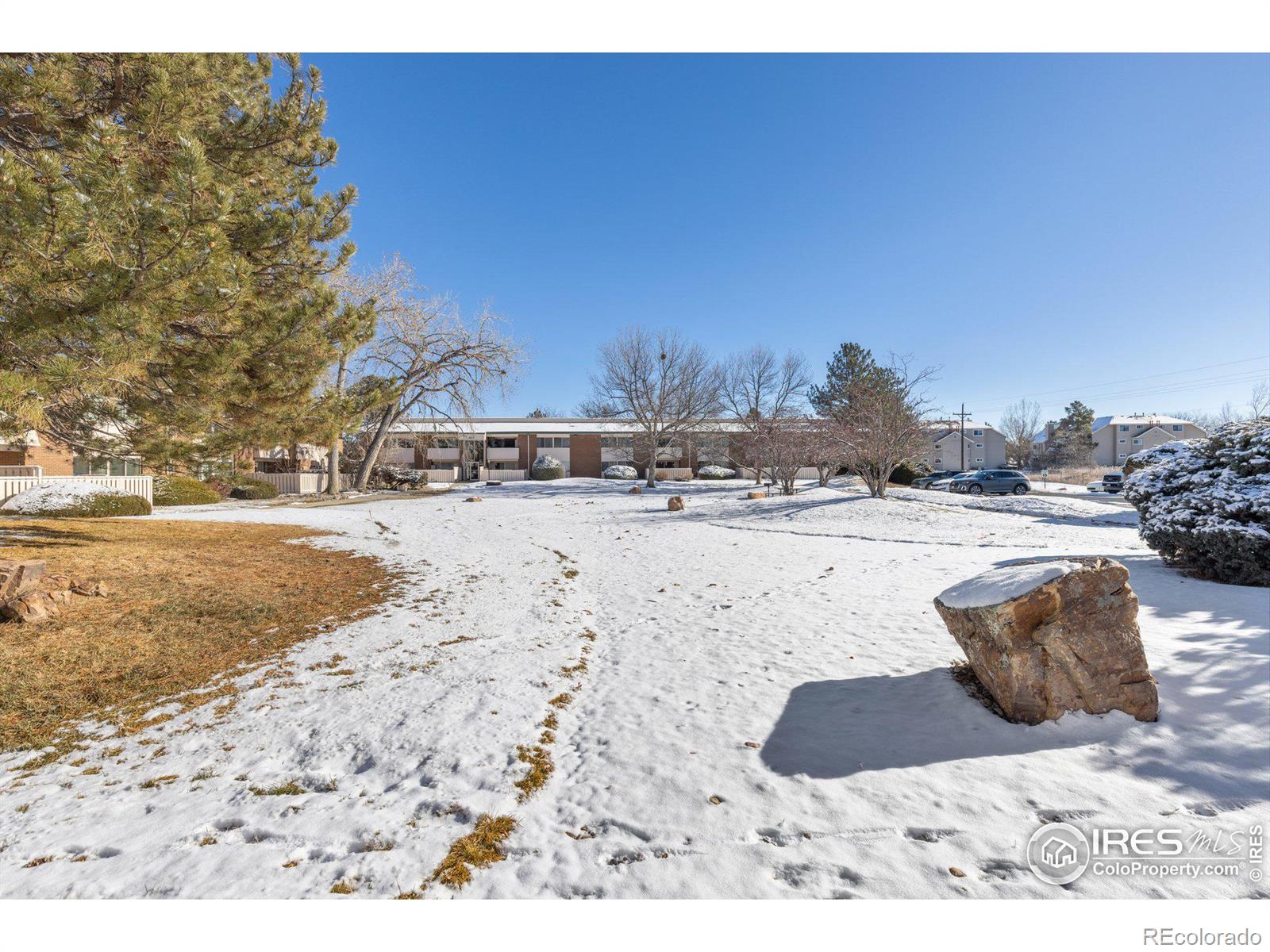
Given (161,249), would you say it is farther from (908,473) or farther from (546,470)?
(908,473)

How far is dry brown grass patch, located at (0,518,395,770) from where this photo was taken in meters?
4.08

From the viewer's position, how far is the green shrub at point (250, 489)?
23.4 metres

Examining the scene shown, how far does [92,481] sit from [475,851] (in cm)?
2095

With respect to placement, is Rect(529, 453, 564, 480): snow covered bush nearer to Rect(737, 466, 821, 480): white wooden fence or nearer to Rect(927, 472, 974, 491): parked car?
Rect(737, 466, 821, 480): white wooden fence

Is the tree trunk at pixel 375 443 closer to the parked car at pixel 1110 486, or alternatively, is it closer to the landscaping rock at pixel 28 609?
the landscaping rock at pixel 28 609

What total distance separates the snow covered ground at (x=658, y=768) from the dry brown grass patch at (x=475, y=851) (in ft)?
0.18

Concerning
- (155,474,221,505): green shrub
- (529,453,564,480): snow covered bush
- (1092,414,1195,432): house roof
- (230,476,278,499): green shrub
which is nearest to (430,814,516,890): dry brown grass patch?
(155,474,221,505): green shrub

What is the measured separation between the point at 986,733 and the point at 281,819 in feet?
13.8

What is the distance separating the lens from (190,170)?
190 inches

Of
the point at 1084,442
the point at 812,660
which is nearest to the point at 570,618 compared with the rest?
the point at 812,660

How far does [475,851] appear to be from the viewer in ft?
8.00

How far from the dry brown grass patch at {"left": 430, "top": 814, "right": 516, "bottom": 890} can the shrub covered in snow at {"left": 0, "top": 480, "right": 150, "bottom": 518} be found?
18.3 meters

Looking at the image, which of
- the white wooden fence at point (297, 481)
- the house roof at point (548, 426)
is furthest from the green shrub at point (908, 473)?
the white wooden fence at point (297, 481)

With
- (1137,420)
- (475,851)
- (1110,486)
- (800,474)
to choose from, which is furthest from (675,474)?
(1137,420)
